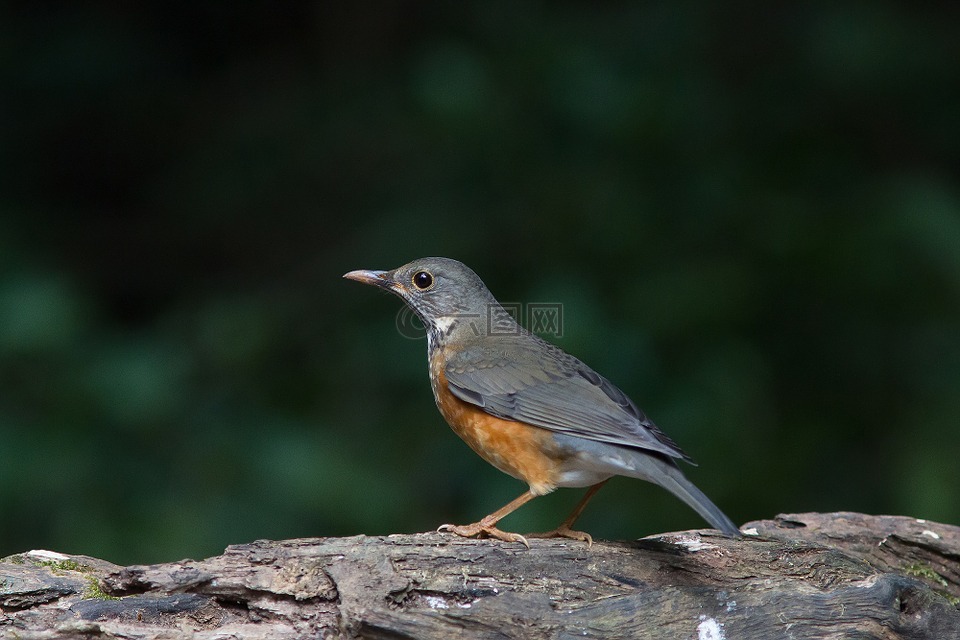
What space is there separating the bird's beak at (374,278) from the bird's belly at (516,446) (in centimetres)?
116

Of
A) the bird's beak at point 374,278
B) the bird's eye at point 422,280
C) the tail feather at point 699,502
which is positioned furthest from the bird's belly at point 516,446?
the bird's beak at point 374,278

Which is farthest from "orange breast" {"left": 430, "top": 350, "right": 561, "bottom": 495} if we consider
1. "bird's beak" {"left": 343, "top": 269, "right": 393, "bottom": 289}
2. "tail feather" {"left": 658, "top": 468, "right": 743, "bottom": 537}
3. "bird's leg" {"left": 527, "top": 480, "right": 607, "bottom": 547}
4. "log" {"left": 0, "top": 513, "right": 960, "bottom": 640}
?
"bird's beak" {"left": 343, "top": 269, "right": 393, "bottom": 289}

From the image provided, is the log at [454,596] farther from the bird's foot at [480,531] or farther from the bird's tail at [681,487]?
the bird's tail at [681,487]

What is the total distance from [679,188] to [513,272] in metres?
1.34

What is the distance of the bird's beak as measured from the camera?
20.1 feet

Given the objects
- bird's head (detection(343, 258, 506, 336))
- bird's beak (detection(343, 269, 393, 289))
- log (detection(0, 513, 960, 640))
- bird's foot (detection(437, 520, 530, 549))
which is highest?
bird's beak (detection(343, 269, 393, 289))

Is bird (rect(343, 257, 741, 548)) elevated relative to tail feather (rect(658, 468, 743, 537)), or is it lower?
elevated

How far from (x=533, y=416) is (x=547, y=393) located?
8.7 inches

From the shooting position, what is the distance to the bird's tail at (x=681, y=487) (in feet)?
13.7

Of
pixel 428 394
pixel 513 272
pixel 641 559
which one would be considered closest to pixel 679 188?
pixel 513 272

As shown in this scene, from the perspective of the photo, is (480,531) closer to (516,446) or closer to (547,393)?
(516,446)

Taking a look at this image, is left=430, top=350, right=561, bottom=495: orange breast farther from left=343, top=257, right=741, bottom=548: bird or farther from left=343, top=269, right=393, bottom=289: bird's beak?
left=343, top=269, right=393, bottom=289: bird's beak

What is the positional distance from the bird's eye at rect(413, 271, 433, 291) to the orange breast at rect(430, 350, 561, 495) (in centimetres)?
101

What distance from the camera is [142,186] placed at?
30.6 ft
